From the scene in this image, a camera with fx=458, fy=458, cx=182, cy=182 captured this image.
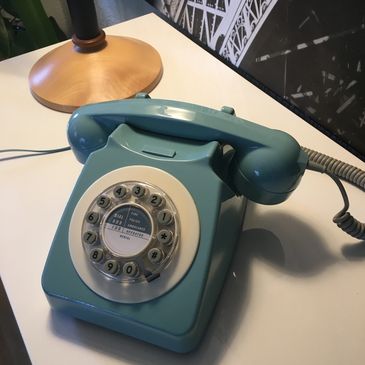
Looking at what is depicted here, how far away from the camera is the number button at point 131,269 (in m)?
0.43

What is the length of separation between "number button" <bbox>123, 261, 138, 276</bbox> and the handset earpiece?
0.14 meters

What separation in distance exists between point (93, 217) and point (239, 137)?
0.56ft

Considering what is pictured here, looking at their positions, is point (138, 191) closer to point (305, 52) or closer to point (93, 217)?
point (93, 217)

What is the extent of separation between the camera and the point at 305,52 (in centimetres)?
64

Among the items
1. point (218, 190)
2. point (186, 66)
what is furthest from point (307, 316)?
point (186, 66)

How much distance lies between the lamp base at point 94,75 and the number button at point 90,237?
0.33 m

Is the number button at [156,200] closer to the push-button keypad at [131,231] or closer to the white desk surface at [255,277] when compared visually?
the push-button keypad at [131,231]

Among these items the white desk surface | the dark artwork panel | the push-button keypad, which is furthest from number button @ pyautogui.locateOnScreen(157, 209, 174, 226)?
the dark artwork panel

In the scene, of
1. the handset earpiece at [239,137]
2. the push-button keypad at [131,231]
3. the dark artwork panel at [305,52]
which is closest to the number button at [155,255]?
the push-button keypad at [131,231]

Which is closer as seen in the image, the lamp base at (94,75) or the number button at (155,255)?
the number button at (155,255)

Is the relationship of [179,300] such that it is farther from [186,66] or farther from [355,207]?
[186,66]

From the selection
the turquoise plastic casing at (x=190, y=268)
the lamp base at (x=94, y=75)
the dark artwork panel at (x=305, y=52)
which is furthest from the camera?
the lamp base at (x=94, y=75)

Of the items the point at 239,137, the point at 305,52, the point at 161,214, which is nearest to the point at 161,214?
the point at 161,214

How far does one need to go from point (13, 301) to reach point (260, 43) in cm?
52
